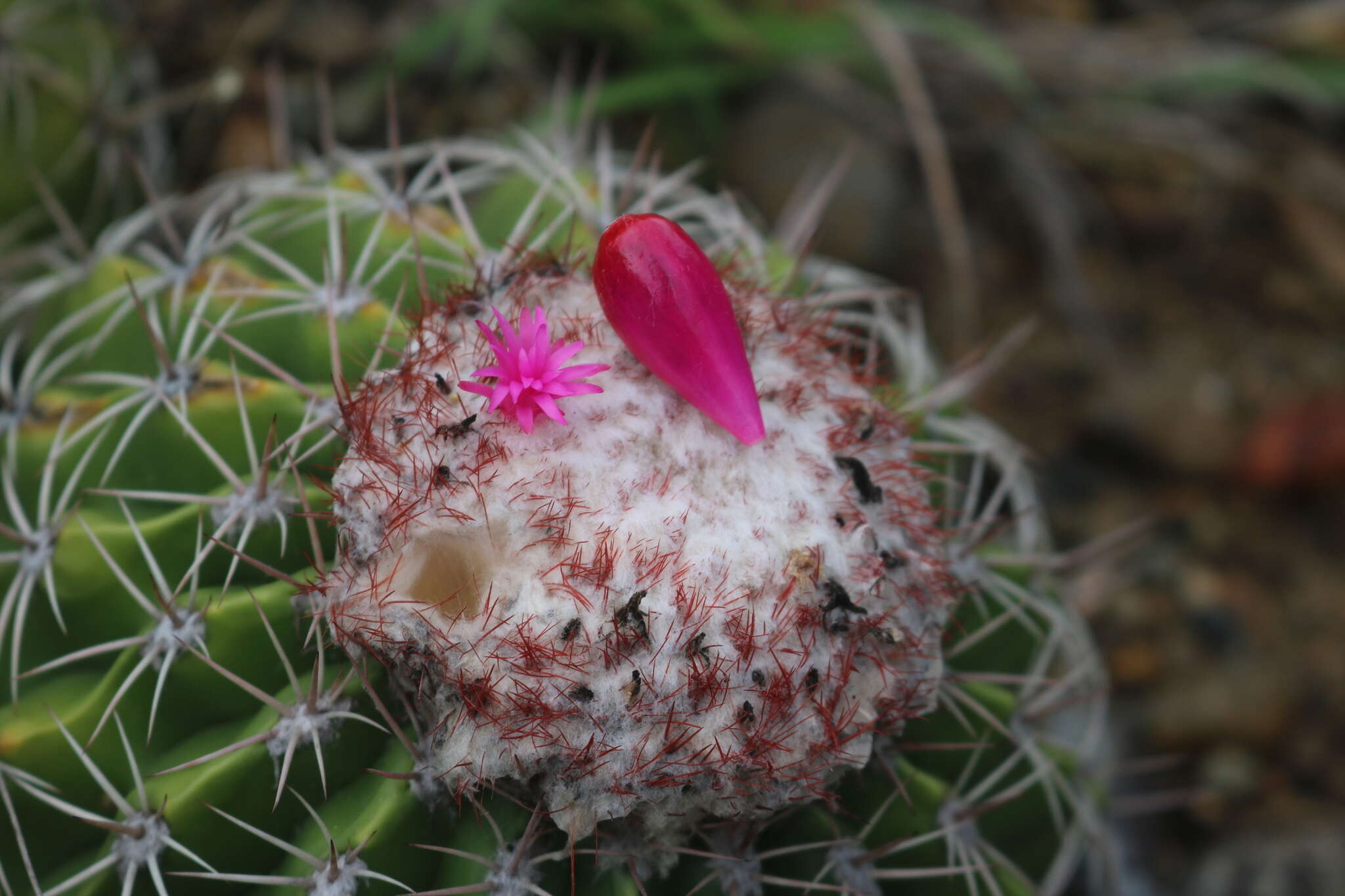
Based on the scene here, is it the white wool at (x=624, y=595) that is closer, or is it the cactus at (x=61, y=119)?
the white wool at (x=624, y=595)

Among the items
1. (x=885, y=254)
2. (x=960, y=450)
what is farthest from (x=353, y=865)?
(x=885, y=254)

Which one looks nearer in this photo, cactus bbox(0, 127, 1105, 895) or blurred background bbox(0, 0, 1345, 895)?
cactus bbox(0, 127, 1105, 895)

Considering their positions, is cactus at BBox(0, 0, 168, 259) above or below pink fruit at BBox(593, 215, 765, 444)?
below

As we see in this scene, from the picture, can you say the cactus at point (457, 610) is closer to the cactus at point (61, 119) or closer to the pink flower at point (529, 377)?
the pink flower at point (529, 377)

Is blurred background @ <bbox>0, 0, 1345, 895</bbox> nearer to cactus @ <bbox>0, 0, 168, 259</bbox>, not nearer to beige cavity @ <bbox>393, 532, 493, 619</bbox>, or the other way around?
cactus @ <bbox>0, 0, 168, 259</bbox>

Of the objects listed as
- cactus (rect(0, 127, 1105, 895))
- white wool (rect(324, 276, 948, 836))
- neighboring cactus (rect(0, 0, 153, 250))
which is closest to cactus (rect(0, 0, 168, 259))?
neighboring cactus (rect(0, 0, 153, 250))

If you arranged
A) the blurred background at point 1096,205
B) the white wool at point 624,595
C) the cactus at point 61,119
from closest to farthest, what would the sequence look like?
the white wool at point 624,595 → the cactus at point 61,119 → the blurred background at point 1096,205

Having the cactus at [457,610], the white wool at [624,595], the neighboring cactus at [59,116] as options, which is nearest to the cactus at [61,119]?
the neighboring cactus at [59,116]

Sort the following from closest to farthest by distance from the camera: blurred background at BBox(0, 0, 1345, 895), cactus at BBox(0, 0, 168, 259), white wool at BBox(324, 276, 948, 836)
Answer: white wool at BBox(324, 276, 948, 836) < cactus at BBox(0, 0, 168, 259) < blurred background at BBox(0, 0, 1345, 895)
